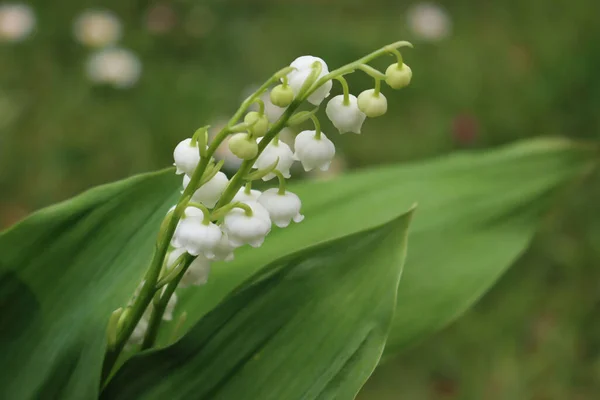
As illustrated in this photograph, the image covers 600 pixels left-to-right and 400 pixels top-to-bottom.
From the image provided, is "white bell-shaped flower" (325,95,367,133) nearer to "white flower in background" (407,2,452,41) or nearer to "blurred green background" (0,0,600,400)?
"blurred green background" (0,0,600,400)

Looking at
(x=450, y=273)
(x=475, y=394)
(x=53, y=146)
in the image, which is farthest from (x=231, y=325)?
(x=53, y=146)

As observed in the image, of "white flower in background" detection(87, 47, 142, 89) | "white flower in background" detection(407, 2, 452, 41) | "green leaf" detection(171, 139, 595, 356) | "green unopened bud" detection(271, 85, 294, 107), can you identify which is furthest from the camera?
"white flower in background" detection(407, 2, 452, 41)

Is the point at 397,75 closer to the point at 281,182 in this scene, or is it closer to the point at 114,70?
the point at 281,182

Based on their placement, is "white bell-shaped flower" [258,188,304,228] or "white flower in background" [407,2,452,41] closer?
"white bell-shaped flower" [258,188,304,228]

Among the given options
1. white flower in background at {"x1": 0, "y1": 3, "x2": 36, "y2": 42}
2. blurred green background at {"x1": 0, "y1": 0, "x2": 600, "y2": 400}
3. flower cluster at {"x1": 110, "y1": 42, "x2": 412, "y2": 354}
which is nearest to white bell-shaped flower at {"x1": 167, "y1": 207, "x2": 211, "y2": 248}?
flower cluster at {"x1": 110, "y1": 42, "x2": 412, "y2": 354}

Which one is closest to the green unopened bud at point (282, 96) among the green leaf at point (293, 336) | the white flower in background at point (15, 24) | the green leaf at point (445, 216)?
the green leaf at point (293, 336)

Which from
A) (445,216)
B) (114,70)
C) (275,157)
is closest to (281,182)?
(275,157)
